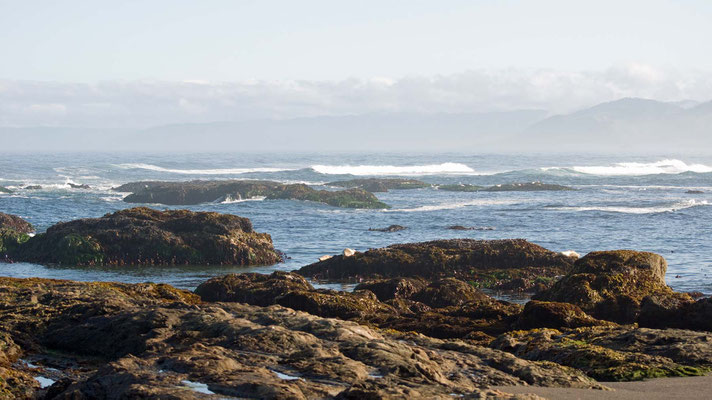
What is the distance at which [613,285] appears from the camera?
1545cm

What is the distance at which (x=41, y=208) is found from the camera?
43.4 metres

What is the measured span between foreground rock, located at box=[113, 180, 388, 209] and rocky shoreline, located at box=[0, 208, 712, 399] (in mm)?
31349

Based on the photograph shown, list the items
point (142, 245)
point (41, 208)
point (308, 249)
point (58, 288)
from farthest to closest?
1. point (41, 208)
2. point (308, 249)
3. point (142, 245)
4. point (58, 288)

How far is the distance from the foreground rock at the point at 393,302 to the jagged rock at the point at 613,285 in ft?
5.12

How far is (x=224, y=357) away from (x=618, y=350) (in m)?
5.15

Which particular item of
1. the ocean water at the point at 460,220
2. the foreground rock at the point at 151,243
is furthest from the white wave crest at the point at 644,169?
the foreground rock at the point at 151,243

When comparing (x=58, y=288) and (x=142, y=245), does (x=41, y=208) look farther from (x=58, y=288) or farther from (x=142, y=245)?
(x=58, y=288)

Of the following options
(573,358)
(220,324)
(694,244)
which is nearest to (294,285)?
(220,324)

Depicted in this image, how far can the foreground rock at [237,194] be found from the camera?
48.7 meters

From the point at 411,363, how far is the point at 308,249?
66.5ft

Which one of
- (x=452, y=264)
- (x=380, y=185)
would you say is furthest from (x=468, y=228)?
(x=380, y=185)

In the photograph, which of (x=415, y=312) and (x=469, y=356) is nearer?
(x=469, y=356)

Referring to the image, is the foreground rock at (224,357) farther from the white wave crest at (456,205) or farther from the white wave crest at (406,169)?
the white wave crest at (406,169)

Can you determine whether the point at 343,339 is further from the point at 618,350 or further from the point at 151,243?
the point at 151,243
